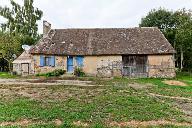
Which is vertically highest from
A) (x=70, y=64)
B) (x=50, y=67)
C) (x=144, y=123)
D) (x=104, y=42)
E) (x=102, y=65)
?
(x=104, y=42)

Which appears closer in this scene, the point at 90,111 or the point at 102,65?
the point at 90,111

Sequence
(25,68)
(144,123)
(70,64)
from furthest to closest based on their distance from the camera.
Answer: (25,68)
(70,64)
(144,123)

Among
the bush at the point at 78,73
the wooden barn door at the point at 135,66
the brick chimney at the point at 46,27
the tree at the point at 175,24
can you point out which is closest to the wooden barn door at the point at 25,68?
the brick chimney at the point at 46,27

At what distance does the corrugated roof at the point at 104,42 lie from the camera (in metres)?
37.6

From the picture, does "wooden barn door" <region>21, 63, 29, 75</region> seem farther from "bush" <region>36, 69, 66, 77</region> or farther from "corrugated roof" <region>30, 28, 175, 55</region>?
"bush" <region>36, 69, 66, 77</region>

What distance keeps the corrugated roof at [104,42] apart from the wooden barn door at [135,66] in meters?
0.80

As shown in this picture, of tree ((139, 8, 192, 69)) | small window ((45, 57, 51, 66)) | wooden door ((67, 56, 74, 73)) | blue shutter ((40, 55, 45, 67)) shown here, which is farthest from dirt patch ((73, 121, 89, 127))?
tree ((139, 8, 192, 69))

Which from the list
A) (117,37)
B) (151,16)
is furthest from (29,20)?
(117,37)

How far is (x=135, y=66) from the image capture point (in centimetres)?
3759

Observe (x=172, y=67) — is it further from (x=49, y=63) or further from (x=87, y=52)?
(x=49, y=63)

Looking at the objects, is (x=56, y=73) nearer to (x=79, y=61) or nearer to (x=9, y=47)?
(x=79, y=61)

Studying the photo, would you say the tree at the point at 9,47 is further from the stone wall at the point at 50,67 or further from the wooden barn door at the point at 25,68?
the stone wall at the point at 50,67

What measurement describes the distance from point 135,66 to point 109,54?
2897mm

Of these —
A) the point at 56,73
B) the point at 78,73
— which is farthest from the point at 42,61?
the point at 78,73
